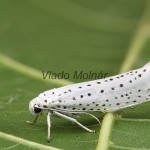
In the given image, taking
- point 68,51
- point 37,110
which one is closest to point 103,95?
point 37,110

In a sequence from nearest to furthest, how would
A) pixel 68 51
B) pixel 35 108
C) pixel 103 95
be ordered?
1. pixel 103 95
2. pixel 35 108
3. pixel 68 51

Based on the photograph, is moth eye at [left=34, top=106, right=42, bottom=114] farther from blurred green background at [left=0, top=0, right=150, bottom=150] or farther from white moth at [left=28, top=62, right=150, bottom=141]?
blurred green background at [left=0, top=0, right=150, bottom=150]

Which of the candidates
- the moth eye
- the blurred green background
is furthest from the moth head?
the blurred green background

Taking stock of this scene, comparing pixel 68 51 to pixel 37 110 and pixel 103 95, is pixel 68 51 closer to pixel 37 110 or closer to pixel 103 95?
pixel 37 110

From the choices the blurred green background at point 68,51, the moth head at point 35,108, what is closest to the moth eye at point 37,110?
the moth head at point 35,108

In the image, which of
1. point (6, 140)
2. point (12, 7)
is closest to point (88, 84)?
point (6, 140)

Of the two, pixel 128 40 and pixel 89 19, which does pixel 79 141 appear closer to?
pixel 128 40
